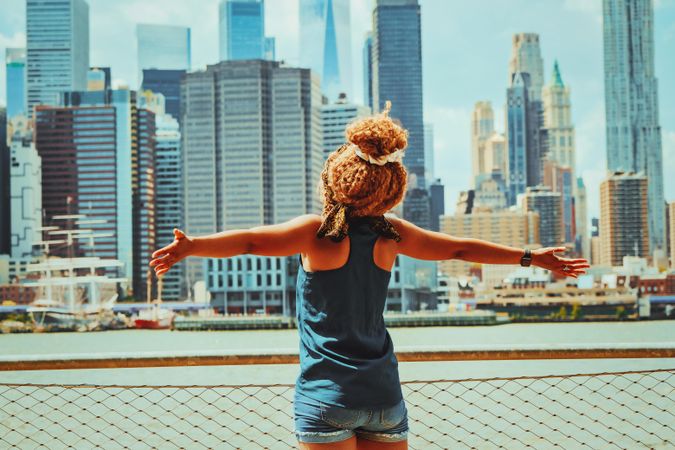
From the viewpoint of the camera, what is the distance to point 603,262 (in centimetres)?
16638

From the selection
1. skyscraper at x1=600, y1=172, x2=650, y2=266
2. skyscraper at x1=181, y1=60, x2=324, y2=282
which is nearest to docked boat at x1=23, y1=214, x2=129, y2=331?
skyscraper at x1=181, y1=60, x2=324, y2=282

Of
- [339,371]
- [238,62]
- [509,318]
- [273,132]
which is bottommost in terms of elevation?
[509,318]

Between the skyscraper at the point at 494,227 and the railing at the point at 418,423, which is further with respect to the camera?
the skyscraper at the point at 494,227

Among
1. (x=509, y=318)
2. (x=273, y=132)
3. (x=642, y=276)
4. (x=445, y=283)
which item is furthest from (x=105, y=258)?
(x=642, y=276)

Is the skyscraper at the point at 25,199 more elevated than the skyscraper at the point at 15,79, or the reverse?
the skyscraper at the point at 15,79

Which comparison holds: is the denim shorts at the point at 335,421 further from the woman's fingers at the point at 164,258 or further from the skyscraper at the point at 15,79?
the skyscraper at the point at 15,79

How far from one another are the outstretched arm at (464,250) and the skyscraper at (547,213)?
6684 inches

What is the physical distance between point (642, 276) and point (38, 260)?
89793 mm

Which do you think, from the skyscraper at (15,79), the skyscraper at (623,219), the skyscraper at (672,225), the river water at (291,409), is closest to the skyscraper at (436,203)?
the skyscraper at (623,219)

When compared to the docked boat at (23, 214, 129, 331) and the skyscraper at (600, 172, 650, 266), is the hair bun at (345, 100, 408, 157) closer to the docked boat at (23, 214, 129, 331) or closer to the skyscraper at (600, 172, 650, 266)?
the docked boat at (23, 214, 129, 331)

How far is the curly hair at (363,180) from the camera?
2668 mm

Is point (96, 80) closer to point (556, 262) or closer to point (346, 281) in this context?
point (556, 262)

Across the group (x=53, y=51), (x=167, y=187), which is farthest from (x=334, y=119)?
(x=53, y=51)

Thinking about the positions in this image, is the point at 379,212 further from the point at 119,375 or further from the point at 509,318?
the point at 509,318
